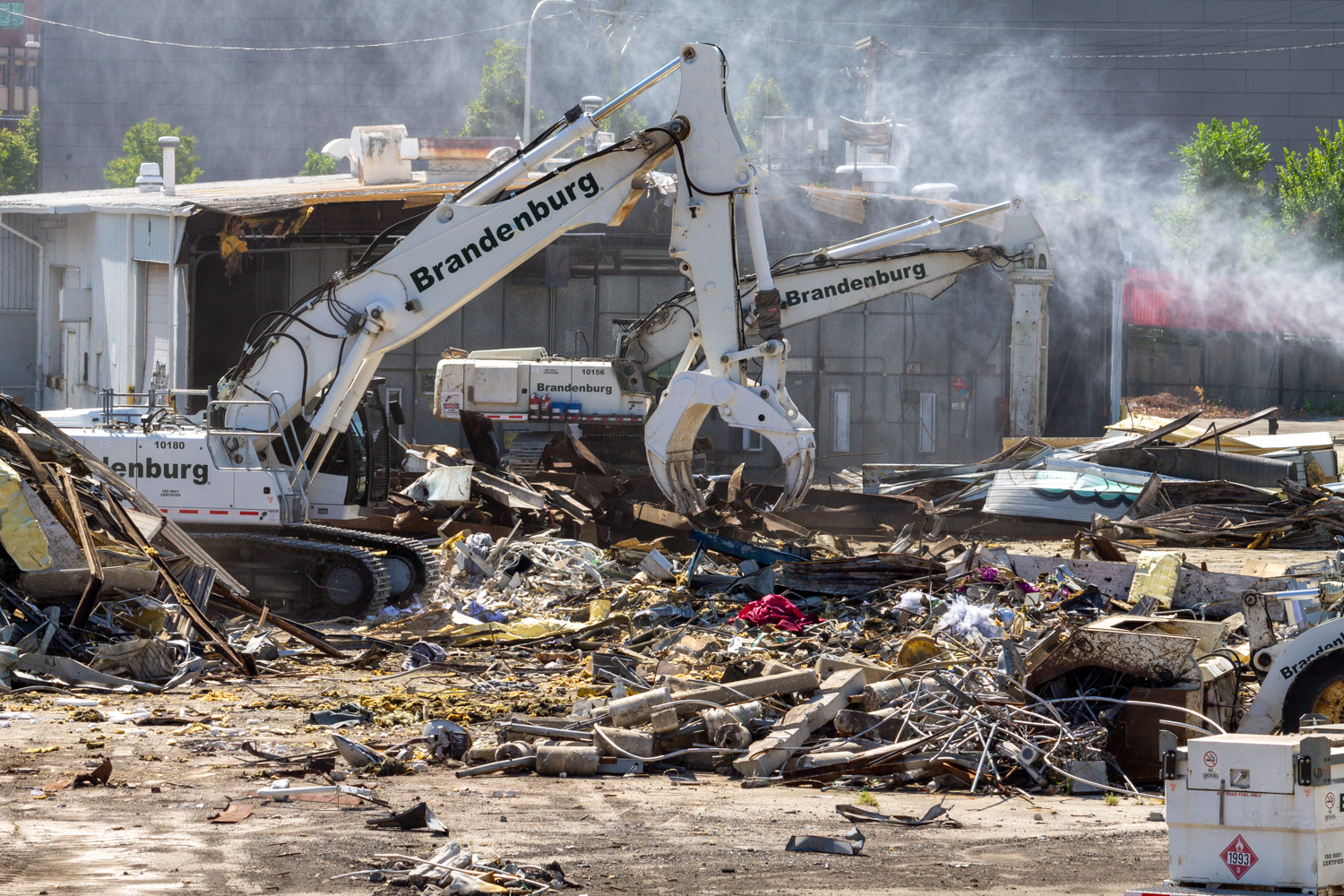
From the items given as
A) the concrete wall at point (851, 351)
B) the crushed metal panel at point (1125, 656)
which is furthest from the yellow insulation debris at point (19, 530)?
the concrete wall at point (851, 351)

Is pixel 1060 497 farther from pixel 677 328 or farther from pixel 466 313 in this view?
pixel 466 313

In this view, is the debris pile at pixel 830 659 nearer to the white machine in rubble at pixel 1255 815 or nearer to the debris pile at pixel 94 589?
the debris pile at pixel 94 589

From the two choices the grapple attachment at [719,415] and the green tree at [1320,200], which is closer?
the grapple attachment at [719,415]

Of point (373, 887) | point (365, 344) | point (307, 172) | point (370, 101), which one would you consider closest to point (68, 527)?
point (365, 344)

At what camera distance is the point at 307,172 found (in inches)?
2381

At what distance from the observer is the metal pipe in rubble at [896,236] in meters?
18.4

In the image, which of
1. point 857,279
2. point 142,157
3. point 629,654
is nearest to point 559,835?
point 629,654

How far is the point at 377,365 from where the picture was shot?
545 inches

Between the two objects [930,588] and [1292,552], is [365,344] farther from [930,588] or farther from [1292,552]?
[1292,552]

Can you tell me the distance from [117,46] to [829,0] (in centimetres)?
3385

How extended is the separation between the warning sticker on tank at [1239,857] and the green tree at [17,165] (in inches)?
2684

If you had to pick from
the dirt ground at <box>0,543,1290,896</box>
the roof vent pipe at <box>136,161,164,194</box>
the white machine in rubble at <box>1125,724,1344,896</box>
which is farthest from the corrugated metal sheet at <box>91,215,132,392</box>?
the white machine in rubble at <box>1125,724,1344,896</box>

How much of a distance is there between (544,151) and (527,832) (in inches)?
302

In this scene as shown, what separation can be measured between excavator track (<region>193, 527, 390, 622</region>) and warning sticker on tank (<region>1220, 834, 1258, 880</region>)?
31.4ft
